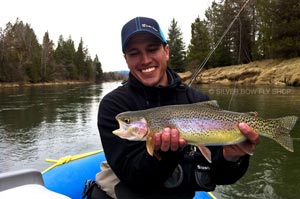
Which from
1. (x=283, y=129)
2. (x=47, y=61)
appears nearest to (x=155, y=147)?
(x=283, y=129)

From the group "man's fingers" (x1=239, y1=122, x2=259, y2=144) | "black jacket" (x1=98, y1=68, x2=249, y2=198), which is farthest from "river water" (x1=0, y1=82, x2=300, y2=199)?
"man's fingers" (x1=239, y1=122, x2=259, y2=144)

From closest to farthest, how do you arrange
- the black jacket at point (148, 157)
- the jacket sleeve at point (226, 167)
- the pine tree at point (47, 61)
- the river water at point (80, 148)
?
the black jacket at point (148, 157), the jacket sleeve at point (226, 167), the river water at point (80, 148), the pine tree at point (47, 61)

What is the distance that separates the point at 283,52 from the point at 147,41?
116 ft

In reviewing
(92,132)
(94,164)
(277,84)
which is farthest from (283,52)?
(94,164)

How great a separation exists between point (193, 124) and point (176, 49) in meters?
64.7

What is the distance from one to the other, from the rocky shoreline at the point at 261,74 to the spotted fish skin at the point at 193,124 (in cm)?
2751

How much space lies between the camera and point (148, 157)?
8.30 ft

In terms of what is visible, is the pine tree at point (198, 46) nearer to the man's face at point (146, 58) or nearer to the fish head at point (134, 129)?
the man's face at point (146, 58)

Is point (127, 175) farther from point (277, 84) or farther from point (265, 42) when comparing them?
point (265, 42)

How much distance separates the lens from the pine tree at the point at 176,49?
2589 inches

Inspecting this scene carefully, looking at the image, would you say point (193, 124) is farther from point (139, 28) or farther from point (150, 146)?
point (139, 28)

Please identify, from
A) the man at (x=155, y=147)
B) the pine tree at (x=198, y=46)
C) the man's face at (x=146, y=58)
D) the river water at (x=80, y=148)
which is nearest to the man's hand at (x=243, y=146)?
the man at (x=155, y=147)

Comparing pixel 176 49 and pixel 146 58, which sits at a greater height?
pixel 176 49

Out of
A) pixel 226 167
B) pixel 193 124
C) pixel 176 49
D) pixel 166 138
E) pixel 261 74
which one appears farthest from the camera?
pixel 176 49
